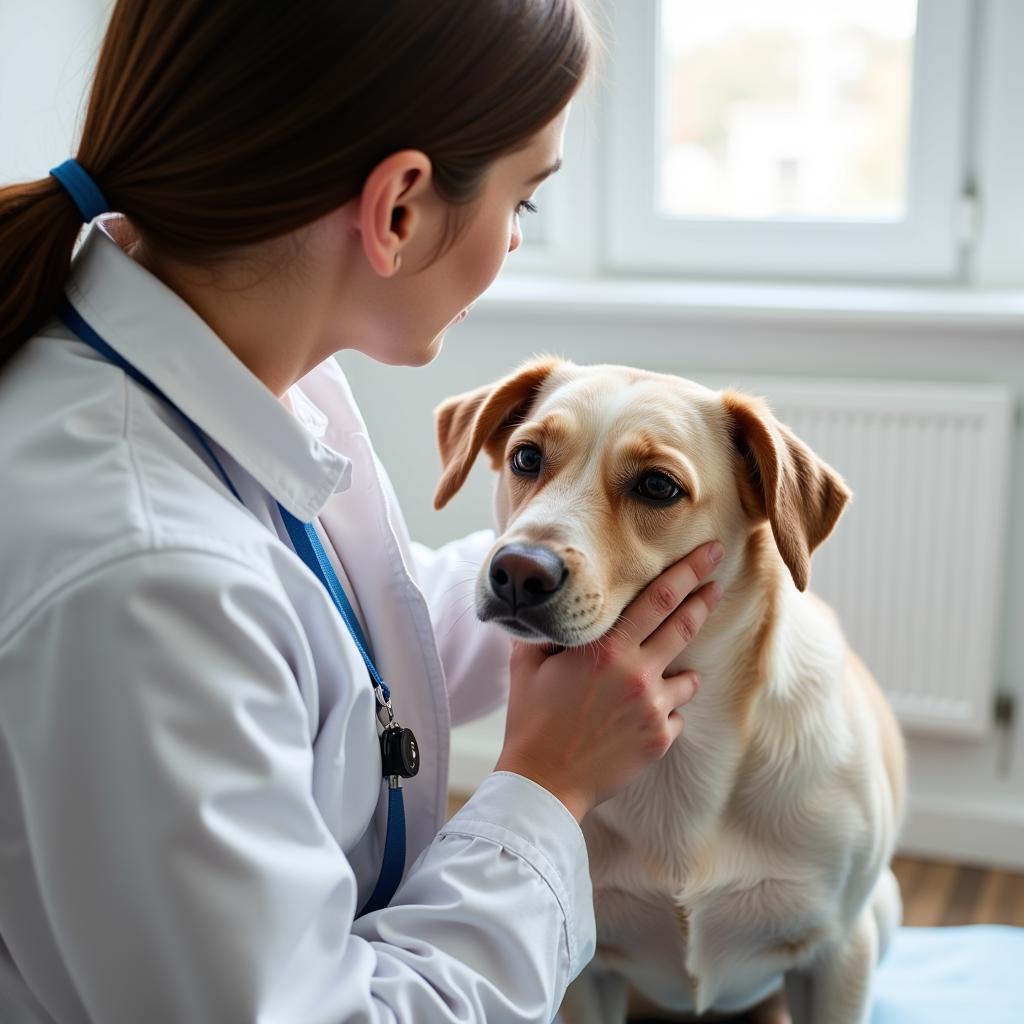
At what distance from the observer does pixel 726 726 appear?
119cm

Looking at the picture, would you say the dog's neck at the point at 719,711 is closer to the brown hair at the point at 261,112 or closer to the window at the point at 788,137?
the brown hair at the point at 261,112

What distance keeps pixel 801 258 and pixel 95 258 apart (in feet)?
6.22

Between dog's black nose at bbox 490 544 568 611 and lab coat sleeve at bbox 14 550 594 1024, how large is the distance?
0.89 feet

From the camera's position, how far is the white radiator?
219 centimetres

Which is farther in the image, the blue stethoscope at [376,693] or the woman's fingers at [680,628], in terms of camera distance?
the woman's fingers at [680,628]

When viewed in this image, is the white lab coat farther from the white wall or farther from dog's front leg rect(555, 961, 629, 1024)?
the white wall

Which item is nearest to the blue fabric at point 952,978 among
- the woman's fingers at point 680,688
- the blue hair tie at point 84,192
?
the woman's fingers at point 680,688

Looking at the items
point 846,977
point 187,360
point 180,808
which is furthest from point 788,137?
point 180,808

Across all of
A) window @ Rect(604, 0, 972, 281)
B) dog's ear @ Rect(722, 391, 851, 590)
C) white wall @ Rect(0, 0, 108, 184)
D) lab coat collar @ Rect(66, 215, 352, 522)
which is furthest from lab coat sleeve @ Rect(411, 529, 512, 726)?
window @ Rect(604, 0, 972, 281)

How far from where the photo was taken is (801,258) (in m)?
2.49

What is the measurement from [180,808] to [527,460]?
2.00ft

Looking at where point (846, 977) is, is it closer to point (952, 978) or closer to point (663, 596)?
point (952, 978)

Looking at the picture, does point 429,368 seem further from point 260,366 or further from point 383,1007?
point 383,1007

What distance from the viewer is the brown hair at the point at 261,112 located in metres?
0.81
